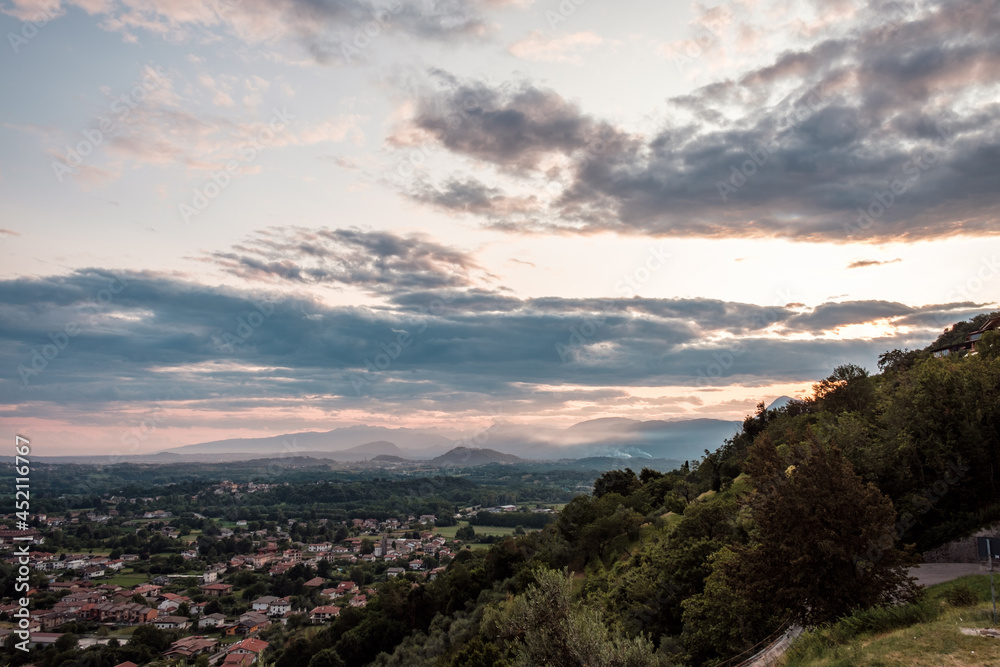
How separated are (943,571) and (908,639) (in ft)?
36.3

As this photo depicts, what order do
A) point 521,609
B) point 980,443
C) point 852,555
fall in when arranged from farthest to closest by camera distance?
point 980,443, point 521,609, point 852,555

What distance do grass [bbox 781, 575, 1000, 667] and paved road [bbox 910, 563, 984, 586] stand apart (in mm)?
2987

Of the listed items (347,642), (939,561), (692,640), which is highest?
(939,561)

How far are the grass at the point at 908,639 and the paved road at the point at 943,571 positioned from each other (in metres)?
2.99

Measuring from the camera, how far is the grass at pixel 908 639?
13.0 metres

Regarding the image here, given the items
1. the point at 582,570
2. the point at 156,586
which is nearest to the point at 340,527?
the point at 156,586

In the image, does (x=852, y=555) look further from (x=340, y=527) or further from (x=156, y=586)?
(x=340, y=527)

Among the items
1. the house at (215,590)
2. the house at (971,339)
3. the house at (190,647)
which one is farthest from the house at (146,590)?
the house at (971,339)

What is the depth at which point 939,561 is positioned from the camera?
2431 centimetres

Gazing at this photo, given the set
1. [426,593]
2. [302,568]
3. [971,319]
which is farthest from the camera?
[302,568]

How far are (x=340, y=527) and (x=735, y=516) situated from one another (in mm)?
150134

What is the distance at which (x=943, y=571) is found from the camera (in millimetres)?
22484

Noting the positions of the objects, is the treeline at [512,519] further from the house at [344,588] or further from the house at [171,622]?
the house at [171,622]

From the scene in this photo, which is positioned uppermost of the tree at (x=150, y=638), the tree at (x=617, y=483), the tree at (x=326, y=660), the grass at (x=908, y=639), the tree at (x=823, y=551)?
the tree at (x=823, y=551)
